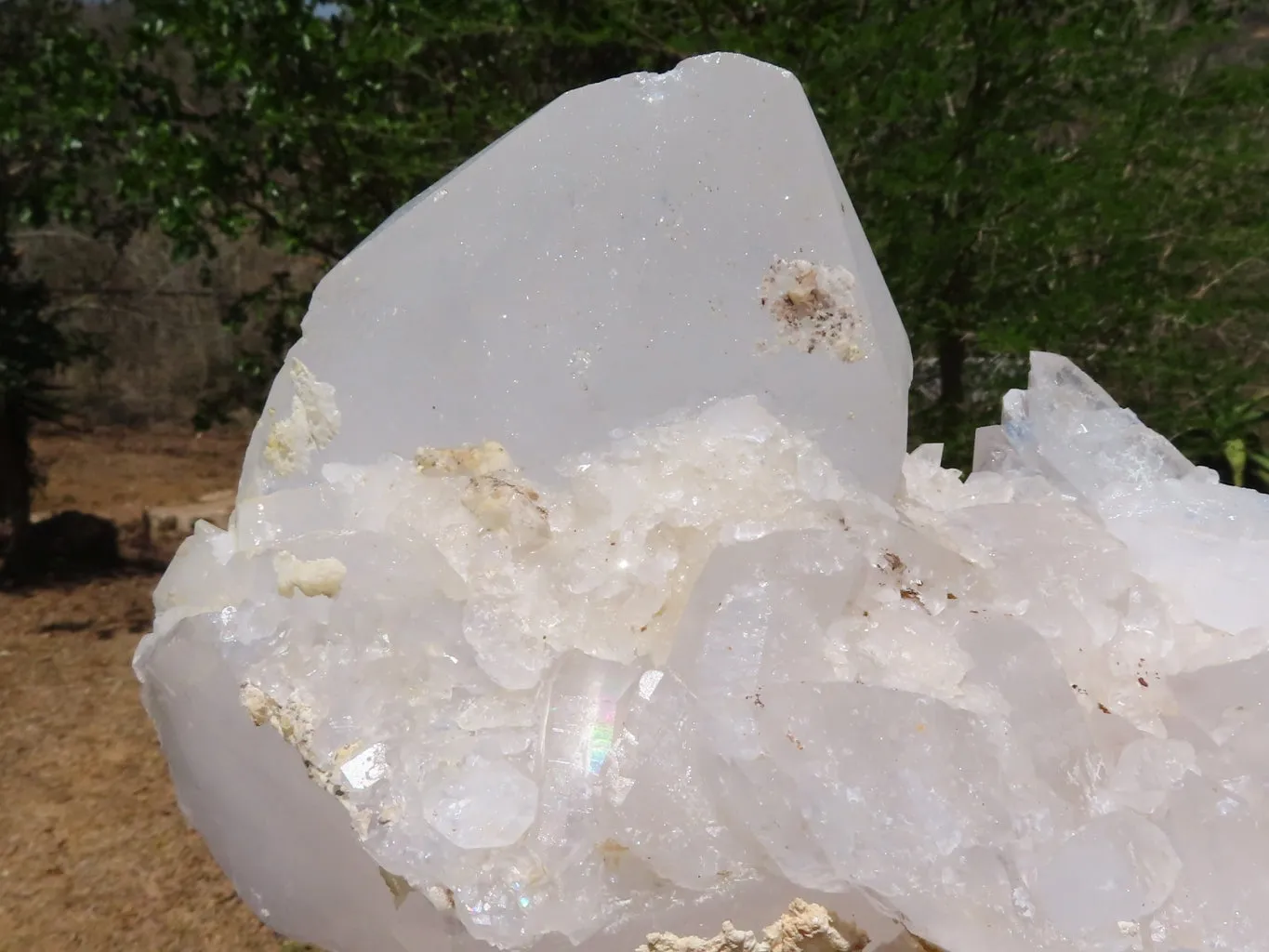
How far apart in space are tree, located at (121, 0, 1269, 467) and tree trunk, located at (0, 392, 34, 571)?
1.93 meters

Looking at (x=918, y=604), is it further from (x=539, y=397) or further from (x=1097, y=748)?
(x=539, y=397)

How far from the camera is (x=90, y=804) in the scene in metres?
2.47

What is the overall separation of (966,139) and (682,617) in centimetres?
174

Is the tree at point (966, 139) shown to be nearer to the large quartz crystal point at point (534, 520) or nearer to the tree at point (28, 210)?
the tree at point (28, 210)

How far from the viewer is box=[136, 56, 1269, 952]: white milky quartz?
49 cm

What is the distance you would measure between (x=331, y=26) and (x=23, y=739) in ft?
6.74

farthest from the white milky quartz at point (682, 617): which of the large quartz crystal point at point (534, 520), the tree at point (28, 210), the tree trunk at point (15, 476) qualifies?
the tree trunk at point (15, 476)

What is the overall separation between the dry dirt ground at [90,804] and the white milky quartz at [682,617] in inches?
44.7

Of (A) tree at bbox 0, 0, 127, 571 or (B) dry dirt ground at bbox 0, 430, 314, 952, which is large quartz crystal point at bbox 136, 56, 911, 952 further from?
(A) tree at bbox 0, 0, 127, 571

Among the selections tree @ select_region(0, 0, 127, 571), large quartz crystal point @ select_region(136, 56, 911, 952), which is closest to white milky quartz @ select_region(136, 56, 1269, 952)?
large quartz crystal point @ select_region(136, 56, 911, 952)

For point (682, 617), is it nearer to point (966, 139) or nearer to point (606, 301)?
point (606, 301)

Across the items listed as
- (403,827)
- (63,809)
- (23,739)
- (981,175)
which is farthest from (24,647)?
(403,827)

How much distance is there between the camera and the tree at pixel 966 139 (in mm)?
1862

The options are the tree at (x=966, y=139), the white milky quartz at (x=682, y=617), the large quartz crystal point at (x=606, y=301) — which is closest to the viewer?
the white milky quartz at (x=682, y=617)
